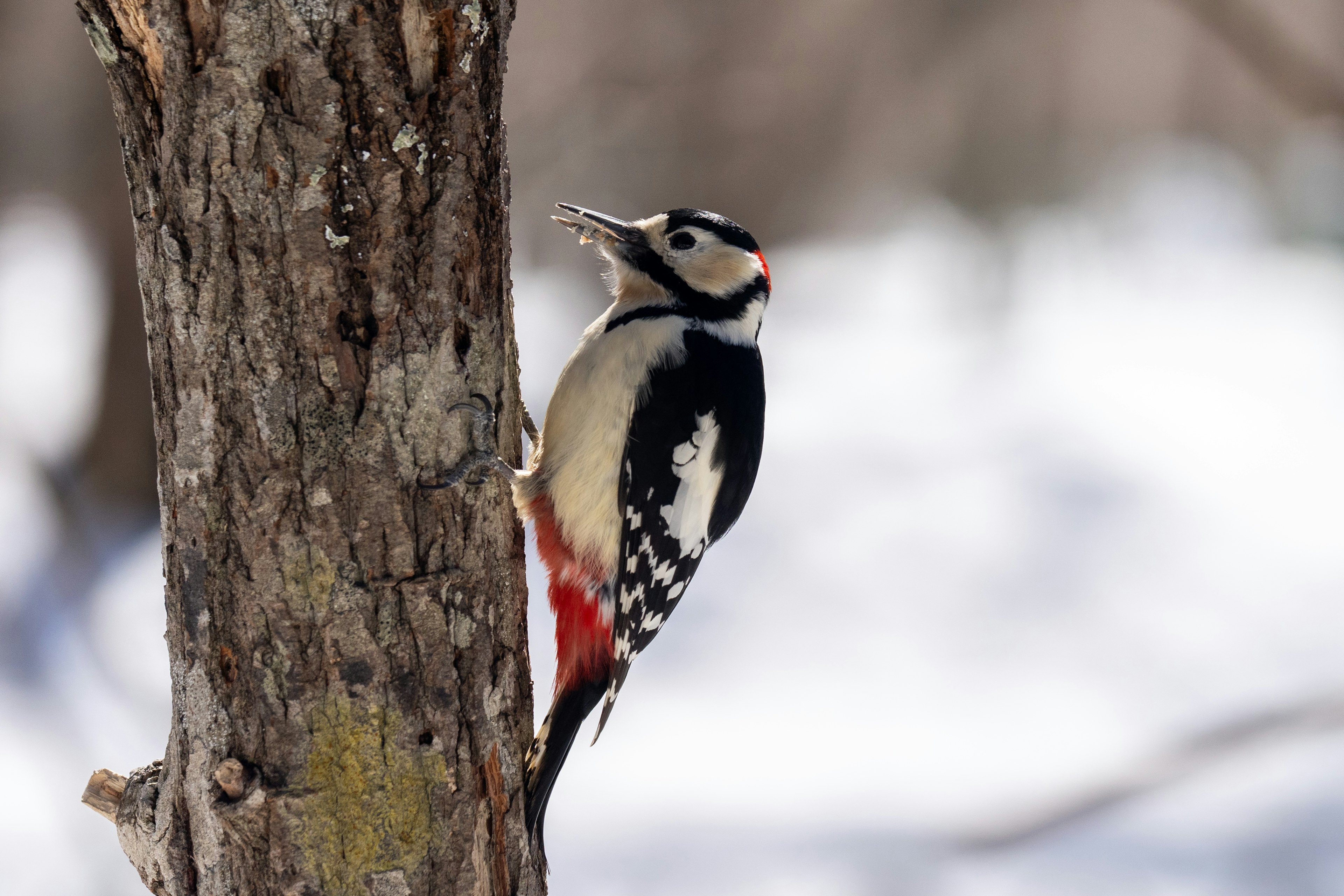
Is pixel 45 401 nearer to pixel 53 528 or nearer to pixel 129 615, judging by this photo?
pixel 53 528

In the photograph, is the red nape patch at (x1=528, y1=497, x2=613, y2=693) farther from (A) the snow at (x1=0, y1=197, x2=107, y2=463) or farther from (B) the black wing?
(A) the snow at (x1=0, y1=197, x2=107, y2=463)

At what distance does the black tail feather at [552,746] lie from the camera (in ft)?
4.23

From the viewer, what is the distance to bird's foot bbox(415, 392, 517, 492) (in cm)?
114

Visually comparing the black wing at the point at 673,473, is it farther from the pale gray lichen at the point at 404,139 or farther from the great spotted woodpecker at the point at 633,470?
the pale gray lichen at the point at 404,139

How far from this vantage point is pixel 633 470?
4.99ft

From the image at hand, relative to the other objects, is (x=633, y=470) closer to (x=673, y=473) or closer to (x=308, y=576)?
(x=673, y=473)

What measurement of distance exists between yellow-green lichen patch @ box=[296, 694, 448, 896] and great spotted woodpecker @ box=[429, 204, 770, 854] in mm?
291

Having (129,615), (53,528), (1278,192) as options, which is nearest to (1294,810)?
(129,615)

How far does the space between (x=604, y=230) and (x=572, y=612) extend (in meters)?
0.62

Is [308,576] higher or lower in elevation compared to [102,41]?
lower

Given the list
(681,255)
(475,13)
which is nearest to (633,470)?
(681,255)

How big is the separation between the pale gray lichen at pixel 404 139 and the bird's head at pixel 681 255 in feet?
2.06

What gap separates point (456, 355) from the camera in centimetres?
114

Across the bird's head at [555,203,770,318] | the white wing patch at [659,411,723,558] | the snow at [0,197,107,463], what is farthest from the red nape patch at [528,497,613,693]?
the snow at [0,197,107,463]
